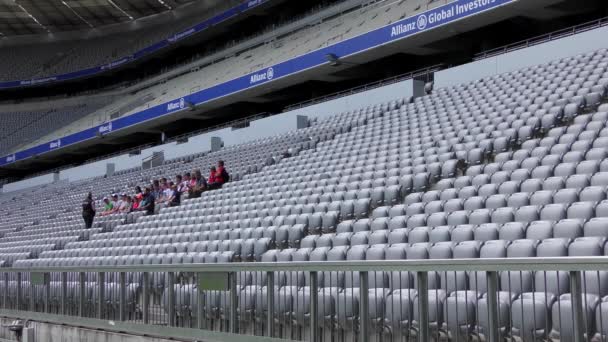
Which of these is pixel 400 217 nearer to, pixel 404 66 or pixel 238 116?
pixel 404 66

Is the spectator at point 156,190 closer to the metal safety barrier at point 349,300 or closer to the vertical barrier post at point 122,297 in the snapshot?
the metal safety barrier at point 349,300

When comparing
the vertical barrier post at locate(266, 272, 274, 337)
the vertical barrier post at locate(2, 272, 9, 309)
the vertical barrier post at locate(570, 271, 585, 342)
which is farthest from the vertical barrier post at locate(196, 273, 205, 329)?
the vertical barrier post at locate(2, 272, 9, 309)

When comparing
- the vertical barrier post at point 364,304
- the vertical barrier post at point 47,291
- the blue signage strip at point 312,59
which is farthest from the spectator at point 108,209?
the vertical barrier post at point 364,304

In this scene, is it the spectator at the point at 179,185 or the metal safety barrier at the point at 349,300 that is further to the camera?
the spectator at the point at 179,185

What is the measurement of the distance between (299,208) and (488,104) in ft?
14.4

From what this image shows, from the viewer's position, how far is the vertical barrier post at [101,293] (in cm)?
842

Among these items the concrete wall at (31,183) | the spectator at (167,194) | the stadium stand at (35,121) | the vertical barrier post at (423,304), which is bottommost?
the vertical barrier post at (423,304)

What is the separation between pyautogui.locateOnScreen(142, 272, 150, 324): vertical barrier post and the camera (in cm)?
767

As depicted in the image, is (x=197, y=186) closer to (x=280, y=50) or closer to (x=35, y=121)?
(x=280, y=50)

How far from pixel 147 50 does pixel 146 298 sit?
33.9 meters

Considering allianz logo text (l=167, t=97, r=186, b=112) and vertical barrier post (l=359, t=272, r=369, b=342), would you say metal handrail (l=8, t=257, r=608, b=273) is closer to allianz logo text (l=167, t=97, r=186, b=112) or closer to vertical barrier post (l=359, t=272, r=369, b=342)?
vertical barrier post (l=359, t=272, r=369, b=342)

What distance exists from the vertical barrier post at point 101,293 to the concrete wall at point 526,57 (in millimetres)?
10393

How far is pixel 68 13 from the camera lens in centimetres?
4219

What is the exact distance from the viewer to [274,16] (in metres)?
35.6
